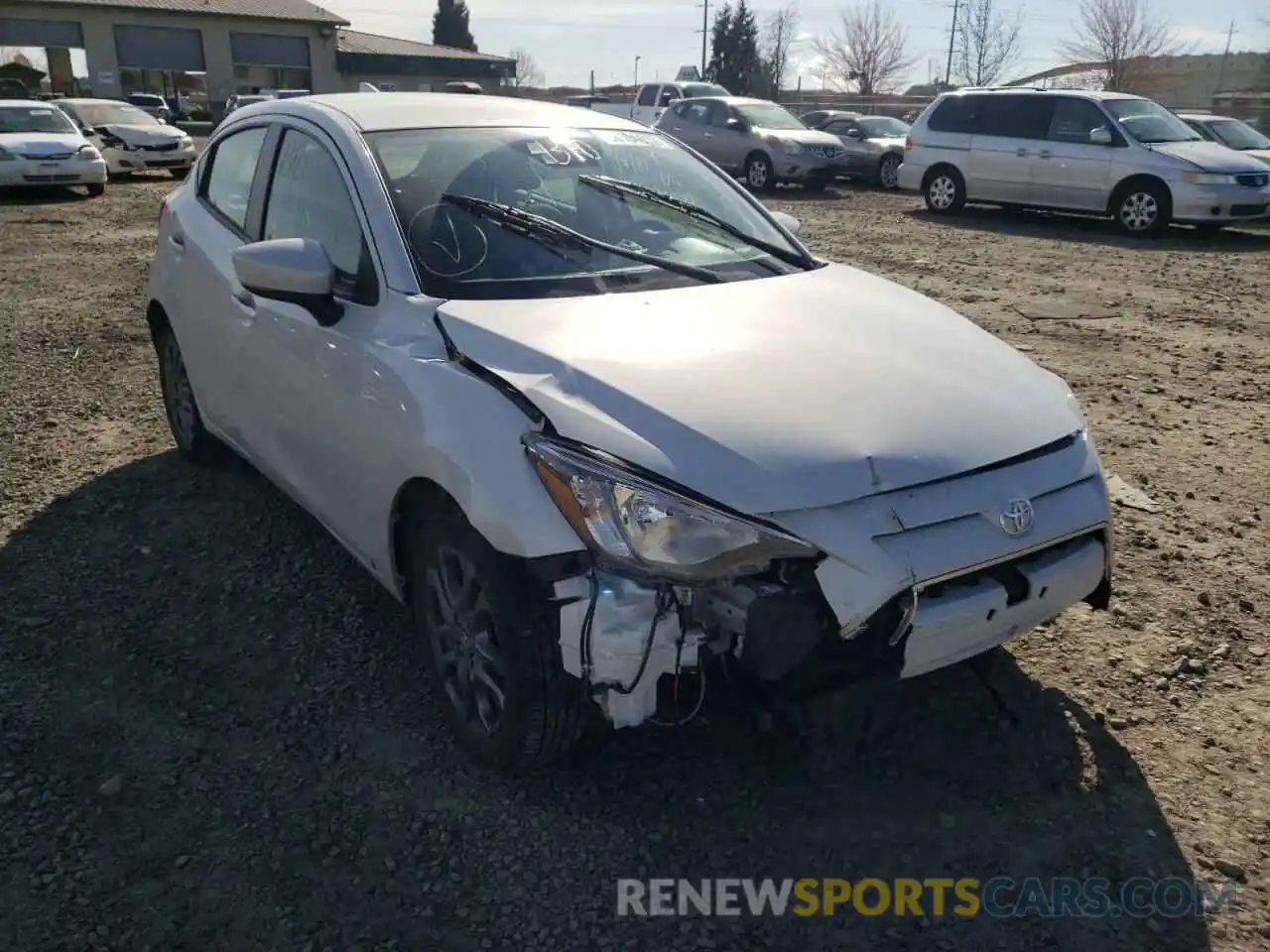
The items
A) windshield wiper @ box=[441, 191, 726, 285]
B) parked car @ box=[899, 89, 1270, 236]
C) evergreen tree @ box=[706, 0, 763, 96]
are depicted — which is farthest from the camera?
evergreen tree @ box=[706, 0, 763, 96]

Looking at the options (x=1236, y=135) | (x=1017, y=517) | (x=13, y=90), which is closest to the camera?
(x=1017, y=517)

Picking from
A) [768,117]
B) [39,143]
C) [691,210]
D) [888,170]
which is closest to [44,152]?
[39,143]

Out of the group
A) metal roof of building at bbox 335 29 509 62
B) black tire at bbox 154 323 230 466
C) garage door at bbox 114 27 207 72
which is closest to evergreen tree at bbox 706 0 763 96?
metal roof of building at bbox 335 29 509 62

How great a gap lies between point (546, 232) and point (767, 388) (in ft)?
3.55

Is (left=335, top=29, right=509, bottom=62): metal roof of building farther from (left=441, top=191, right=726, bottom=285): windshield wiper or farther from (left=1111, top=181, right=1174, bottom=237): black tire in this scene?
(left=441, top=191, right=726, bottom=285): windshield wiper

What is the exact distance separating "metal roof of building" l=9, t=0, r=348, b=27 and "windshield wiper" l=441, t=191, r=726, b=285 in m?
45.3

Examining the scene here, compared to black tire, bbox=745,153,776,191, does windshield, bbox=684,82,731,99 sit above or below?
above

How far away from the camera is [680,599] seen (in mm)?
2391

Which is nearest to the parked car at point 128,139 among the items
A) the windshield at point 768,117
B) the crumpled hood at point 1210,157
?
the windshield at point 768,117

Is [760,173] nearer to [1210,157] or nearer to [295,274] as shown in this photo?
[1210,157]

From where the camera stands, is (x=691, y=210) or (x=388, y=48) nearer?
(x=691, y=210)

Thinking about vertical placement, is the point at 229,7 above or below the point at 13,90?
above

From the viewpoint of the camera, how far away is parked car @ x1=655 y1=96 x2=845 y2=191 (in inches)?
723

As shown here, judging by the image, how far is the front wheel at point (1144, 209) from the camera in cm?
1273
